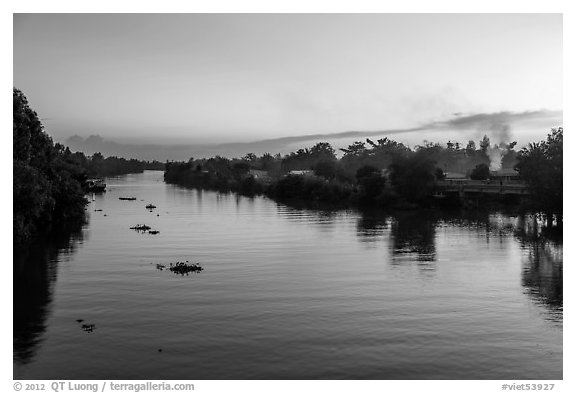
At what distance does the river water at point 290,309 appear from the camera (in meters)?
31.1

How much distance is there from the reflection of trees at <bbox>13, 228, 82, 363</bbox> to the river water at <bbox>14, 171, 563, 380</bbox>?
0.19 metres

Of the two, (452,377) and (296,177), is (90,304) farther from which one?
(296,177)

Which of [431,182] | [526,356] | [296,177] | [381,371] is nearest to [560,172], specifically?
[431,182]

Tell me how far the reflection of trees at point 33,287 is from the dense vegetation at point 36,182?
101 inches

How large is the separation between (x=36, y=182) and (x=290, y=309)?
1221 inches

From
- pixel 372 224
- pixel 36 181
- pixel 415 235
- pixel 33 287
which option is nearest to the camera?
pixel 33 287

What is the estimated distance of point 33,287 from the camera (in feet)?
164

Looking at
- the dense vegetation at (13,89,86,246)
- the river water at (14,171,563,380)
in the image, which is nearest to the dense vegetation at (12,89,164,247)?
the dense vegetation at (13,89,86,246)

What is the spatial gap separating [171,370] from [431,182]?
115 metres

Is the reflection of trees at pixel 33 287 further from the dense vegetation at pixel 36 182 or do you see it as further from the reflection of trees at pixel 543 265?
the reflection of trees at pixel 543 265

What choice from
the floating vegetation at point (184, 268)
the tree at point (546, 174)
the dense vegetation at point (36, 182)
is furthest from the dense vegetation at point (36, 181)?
the tree at point (546, 174)

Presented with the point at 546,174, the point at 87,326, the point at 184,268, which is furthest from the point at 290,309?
the point at 546,174

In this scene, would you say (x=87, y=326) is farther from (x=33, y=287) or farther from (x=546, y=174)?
(x=546, y=174)

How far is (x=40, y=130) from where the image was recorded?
7906 cm
